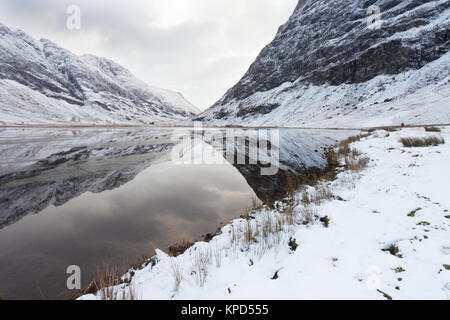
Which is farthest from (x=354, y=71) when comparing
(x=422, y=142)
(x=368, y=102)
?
(x=422, y=142)

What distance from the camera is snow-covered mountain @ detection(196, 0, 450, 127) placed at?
4819cm

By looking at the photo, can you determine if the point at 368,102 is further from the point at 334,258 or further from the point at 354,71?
the point at 334,258

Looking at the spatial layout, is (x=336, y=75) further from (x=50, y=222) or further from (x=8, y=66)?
(x=8, y=66)

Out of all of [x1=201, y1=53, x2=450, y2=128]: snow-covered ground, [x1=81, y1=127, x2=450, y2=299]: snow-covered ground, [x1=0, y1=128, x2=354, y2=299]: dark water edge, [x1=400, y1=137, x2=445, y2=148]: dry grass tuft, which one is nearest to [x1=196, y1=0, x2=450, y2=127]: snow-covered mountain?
[x1=201, y1=53, x2=450, y2=128]: snow-covered ground

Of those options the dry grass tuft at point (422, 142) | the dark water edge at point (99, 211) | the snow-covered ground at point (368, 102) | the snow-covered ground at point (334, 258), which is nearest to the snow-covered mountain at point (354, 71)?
the snow-covered ground at point (368, 102)

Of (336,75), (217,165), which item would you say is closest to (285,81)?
(336,75)

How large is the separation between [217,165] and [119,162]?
7.46 m

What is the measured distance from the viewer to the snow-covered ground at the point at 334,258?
2967mm

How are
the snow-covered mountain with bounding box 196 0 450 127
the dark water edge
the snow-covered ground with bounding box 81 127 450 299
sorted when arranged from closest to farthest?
the snow-covered ground with bounding box 81 127 450 299, the dark water edge, the snow-covered mountain with bounding box 196 0 450 127

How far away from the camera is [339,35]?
332ft

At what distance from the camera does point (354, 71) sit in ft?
255

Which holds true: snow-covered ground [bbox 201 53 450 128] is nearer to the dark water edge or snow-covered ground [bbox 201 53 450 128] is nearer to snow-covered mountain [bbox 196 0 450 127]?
snow-covered mountain [bbox 196 0 450 127]

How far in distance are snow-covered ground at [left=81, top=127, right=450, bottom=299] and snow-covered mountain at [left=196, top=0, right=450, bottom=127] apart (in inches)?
1601

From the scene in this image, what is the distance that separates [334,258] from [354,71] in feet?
313
